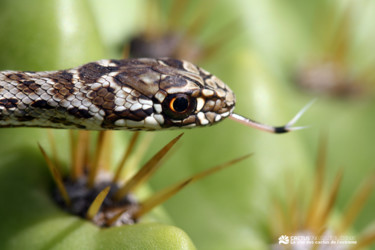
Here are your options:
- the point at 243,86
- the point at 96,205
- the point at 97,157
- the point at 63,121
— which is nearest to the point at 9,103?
the point at 63,121

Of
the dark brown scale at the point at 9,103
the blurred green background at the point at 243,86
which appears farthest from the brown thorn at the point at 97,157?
the dark brown scale at the point at 9,103

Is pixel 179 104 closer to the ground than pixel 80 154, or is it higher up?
higher up

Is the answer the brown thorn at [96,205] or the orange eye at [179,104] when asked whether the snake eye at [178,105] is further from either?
the brown thorn at [96,205]

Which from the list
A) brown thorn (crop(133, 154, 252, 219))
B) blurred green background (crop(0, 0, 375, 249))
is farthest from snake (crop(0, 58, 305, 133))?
brown thorn (crop(133, 154, 252, 219))

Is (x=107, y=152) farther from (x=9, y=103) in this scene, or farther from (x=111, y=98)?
(x=9, y=103)

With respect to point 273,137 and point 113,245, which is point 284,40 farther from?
point 113,245

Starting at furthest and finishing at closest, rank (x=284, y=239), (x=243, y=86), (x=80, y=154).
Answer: (x=243, y=86) → (x=284, y=239) → (x=80, y=154)

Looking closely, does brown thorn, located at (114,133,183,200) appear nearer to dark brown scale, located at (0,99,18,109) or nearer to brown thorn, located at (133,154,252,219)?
brown thorn, located at (133,154,252,219)

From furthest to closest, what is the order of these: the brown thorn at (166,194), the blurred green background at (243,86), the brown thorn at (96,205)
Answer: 1. the blurred green background at (243,86)
2. the brown thorn at (166,194)
3. the brown thorn at (96,205)
